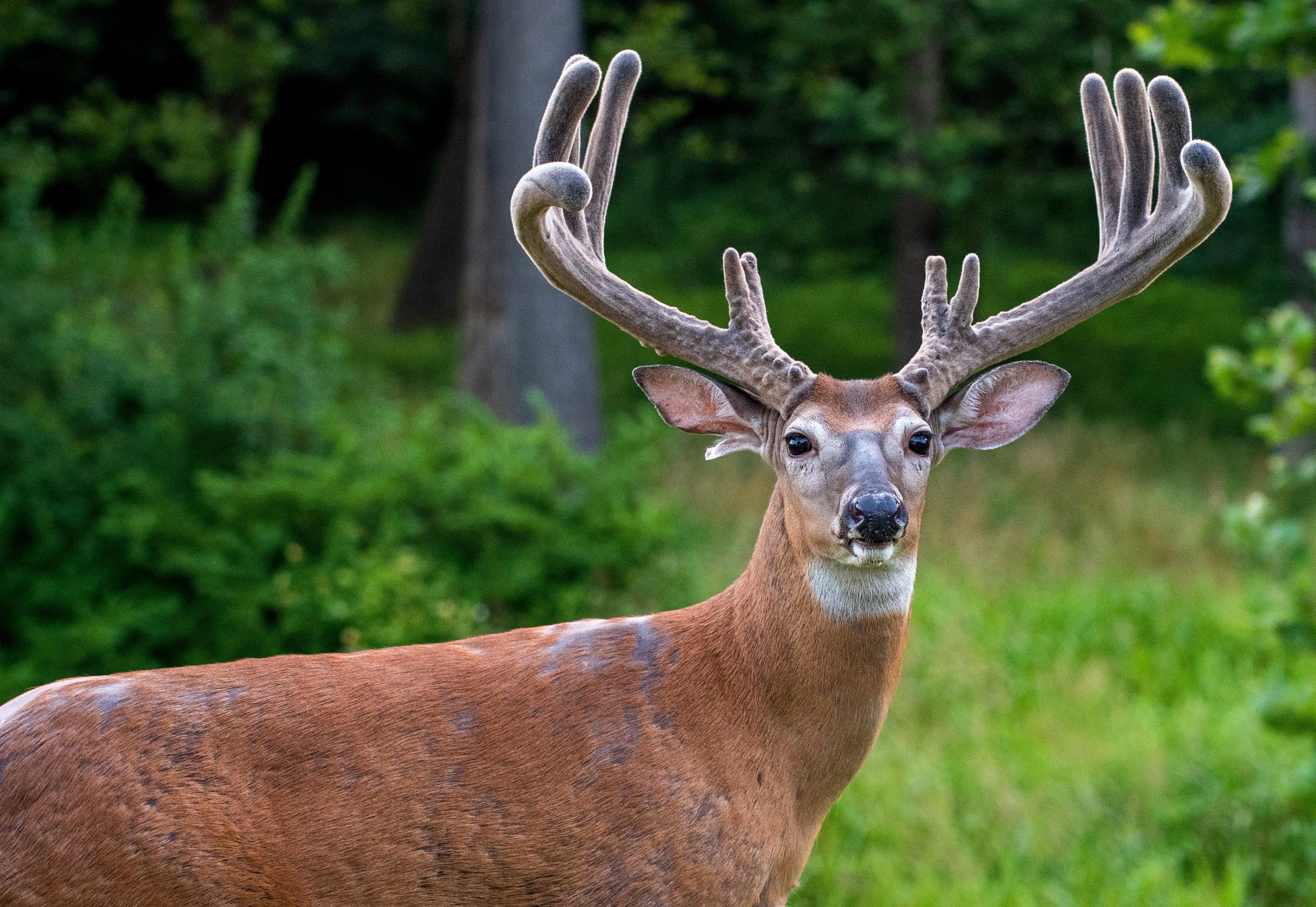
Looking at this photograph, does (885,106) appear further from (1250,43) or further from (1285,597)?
(1285,597)

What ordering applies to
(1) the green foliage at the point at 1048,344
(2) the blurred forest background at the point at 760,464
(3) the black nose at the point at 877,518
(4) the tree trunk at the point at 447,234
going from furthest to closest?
(4) the tree trunk at the point at 447,234 < (1) the green foliage at the point at 1048,344 < (2) the blurred forest background at the point at 760,464 < (3) the black nose at the point at 877,518

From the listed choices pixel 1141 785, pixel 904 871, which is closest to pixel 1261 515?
pixel 1141 785

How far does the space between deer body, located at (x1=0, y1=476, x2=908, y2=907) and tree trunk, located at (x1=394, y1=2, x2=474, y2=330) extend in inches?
532

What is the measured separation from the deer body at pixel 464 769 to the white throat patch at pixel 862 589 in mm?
26

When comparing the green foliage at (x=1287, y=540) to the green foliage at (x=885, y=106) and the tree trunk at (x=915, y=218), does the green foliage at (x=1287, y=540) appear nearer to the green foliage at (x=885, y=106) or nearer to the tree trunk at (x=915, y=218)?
the green foliage at (x=885, y=106)

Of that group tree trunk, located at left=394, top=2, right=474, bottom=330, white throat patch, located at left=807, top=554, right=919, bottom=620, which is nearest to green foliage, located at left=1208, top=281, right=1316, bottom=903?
white throat patch, located at left=807, top=554, right=919, bottom=620

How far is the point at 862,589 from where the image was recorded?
101 inches

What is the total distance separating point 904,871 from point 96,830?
3824 millimetres

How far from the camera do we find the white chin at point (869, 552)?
2.38 metres

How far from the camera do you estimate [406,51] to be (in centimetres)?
1986

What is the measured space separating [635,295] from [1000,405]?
808 mm

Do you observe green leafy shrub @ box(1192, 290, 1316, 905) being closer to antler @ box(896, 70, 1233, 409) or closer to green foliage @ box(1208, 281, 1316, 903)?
green foliage @ box(1208, 281, 1316, 903)

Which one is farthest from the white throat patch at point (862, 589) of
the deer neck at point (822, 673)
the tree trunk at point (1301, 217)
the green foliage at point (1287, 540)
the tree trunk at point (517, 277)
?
the tree trunk at point (1301, 217)

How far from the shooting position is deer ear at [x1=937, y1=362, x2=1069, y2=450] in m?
2.73
